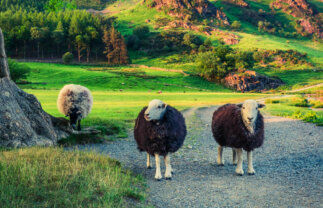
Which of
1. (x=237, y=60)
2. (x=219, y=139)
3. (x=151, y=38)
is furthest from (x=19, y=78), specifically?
(x=151, y=38)

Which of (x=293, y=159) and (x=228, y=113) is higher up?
(x=228, y=113)

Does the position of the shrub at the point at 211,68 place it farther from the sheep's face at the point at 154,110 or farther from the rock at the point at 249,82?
the sheep's face at the point at 154,110

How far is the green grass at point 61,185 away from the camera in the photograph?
5.54 m

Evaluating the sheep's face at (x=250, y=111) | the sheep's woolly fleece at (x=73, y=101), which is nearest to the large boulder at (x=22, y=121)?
the sheep's woolly fleece at (x=73, y=101)

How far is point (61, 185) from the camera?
6.31 m

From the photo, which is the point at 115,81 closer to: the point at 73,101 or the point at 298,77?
the point at 73,101

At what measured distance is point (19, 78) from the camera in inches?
2152

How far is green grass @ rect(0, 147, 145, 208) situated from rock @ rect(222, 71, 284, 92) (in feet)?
258

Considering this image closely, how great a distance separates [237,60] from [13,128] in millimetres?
94809

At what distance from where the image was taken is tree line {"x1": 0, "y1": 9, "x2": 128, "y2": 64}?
11819 cm

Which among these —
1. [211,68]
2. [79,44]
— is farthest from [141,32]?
[211,68]

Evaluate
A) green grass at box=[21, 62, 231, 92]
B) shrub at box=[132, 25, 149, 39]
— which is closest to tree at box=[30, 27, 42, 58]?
green grass at box=[21, 62, 231, 92]

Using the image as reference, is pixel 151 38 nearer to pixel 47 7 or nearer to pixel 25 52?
pixel 25 52

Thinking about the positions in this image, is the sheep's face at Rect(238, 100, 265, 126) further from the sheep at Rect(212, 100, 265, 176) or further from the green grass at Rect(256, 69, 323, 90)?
the green grass at Rect(256, 69, 323, 90)
